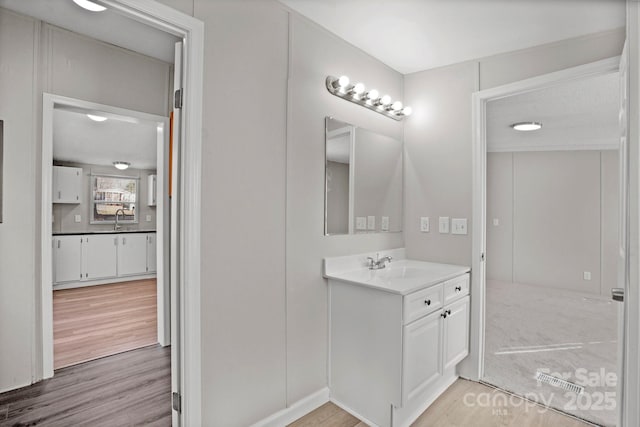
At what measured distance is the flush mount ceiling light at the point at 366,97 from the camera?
2256 millimetres

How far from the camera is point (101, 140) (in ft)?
16.3

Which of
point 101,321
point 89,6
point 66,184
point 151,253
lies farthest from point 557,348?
point 66,184

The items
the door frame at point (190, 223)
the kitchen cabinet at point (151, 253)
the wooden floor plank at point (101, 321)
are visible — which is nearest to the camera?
the door frame at point (190, 223)

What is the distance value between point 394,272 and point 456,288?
1.45 ft

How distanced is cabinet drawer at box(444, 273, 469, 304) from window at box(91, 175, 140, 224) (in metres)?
6.83

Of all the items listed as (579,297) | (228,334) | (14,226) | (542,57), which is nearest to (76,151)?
(14,226)

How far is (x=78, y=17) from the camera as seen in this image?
216cm

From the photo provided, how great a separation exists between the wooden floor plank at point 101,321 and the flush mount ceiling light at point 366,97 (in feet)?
9.39

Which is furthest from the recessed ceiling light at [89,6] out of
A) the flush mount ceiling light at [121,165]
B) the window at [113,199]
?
the window at [113,199]

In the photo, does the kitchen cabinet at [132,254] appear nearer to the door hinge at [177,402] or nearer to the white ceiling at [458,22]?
the door hinge at [177,402]

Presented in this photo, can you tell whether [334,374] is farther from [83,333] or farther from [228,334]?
[83,333]

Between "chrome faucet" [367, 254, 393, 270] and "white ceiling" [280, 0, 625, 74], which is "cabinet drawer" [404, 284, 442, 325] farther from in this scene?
"white ceiling" [280, 0, 625, 74]

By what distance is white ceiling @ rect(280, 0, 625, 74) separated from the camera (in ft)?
6.21

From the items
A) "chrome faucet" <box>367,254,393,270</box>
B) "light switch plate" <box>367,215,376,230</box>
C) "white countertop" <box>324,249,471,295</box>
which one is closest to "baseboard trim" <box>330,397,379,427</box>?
"white countertop" <box>324,249,471,295</box>
